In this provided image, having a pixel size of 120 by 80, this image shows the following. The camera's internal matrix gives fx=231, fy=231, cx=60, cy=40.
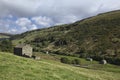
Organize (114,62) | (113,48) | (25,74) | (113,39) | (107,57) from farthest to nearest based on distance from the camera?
(113,39)
(113,48)
(107,57)
(114,62)
(25,74)

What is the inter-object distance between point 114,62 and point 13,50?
5498cm

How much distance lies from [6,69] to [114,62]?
4209 inches

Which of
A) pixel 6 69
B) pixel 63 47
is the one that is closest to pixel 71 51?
pixel 63 47

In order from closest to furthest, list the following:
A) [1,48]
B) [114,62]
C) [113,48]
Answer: [1,48]
[114,62]
[113,48]

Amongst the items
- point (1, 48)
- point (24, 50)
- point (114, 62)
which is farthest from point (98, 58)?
point (1, 48)

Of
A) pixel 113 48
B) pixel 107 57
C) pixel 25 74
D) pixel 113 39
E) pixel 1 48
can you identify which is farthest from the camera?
pixel 113 39

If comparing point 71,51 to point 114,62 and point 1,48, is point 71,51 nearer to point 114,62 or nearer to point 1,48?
point 114,62

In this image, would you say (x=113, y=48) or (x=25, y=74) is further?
(x=113, y=48)

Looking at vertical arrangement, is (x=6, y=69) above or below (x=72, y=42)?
below

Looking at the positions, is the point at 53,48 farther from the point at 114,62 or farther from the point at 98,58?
the point at 114,62

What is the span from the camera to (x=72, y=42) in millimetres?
195875

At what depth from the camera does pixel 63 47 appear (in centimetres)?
19238

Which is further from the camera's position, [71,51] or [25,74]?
[71,51]

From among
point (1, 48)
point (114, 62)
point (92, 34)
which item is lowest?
point (114, 62)
